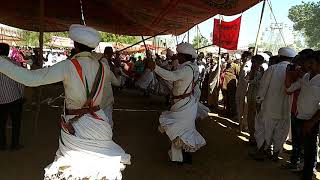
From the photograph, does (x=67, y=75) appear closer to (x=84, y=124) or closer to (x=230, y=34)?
(x=84, y=124)

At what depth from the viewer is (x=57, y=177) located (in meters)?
3.14

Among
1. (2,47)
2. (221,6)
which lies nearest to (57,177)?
(2,47)

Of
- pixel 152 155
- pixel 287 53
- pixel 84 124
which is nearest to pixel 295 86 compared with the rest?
pixel 287 53

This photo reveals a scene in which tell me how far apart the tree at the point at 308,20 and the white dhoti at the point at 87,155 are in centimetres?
5754

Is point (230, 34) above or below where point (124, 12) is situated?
below

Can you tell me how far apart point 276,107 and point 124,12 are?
459cm

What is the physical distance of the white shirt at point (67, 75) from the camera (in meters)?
2.93

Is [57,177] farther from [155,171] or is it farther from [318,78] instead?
[318,78]

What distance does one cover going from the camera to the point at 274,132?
6.31 meters

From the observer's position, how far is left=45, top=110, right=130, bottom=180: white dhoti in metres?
3.18

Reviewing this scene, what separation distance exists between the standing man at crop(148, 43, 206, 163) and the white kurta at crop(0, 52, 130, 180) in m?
2.42

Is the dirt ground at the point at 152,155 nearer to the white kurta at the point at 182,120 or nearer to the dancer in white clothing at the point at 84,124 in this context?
the white kurta at the point at 182,120

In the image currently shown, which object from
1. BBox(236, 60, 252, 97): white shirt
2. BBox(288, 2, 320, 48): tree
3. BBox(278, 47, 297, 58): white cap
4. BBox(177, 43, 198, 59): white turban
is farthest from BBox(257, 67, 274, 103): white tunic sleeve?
BBox(288, 2, 320, 48): tree

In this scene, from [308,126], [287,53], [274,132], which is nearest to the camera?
[308,126]
